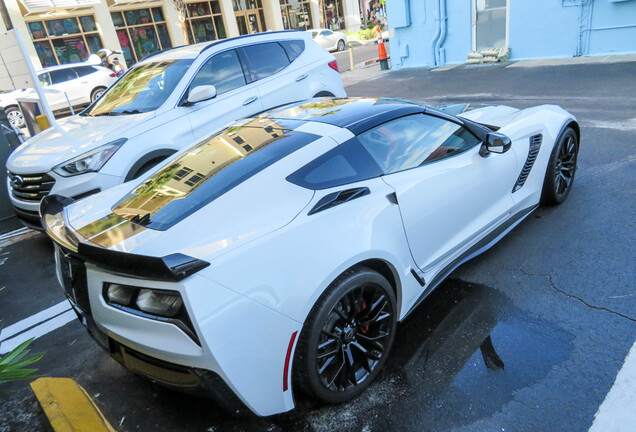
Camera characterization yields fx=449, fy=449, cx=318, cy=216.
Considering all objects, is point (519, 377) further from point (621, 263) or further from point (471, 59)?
point (471, 59)

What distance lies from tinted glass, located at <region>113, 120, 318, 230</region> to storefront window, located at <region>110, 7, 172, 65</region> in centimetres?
2581

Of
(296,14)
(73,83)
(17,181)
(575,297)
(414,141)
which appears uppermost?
(296,14)

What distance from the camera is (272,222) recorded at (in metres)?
2.29

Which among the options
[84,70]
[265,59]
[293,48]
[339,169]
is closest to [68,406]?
[339,169]

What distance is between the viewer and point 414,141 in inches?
125

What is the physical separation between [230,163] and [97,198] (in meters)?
1.06

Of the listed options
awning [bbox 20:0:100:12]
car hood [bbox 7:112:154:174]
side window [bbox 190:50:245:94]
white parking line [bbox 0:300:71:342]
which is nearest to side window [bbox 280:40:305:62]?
side window [bbox 190:50:245:94]

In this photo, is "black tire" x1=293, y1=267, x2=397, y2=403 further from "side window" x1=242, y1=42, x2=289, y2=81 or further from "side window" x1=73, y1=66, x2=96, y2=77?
"side window" x1=73, y1=66, x2=96, y2=77

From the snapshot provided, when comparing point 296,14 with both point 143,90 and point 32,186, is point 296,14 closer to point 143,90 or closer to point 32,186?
point 143,90

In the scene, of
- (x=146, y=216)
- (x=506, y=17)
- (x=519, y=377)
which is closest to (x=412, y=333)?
(x=519, y=377)

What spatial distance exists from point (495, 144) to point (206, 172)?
2123mm

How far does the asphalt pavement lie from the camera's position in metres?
2.44

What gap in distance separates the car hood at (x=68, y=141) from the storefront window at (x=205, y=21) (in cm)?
2539

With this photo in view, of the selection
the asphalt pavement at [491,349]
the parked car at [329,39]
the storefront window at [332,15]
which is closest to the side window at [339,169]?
the asphalt pavement at [491,349]
